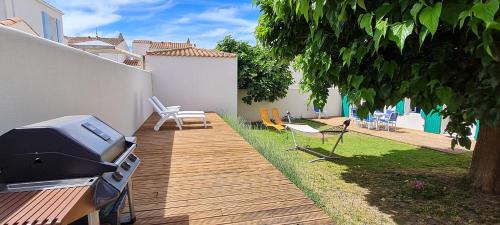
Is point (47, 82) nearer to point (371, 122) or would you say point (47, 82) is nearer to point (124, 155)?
point (124, 155)

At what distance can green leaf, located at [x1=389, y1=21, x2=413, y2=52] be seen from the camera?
2070mm

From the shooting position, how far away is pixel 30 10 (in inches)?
624

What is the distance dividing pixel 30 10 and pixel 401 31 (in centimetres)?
1989

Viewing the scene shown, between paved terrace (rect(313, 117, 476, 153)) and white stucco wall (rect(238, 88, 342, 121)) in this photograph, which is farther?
white stucco wall (rect(238, 88, 342, 121))

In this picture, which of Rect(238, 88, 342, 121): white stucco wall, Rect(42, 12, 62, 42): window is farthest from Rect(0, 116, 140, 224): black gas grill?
Rect(42, 12, 62, 42): window

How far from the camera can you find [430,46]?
3.50 m

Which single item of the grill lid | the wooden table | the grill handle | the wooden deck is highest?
the grill lid

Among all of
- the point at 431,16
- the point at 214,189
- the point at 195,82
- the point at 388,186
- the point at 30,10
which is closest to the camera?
the point at 431,16

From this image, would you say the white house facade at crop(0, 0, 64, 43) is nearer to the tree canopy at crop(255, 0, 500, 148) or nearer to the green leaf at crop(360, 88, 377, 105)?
the tree canopy at crop(255, 0, 500, 148)

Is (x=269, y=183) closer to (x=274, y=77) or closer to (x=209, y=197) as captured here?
(x=209, y=197)

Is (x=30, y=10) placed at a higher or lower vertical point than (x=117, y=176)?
higher

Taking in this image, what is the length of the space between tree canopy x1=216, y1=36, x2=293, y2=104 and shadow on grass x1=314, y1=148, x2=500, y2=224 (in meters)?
9.14

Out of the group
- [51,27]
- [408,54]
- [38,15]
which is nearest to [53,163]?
[408,54]

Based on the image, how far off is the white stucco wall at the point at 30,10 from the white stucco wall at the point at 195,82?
7.00 metres
